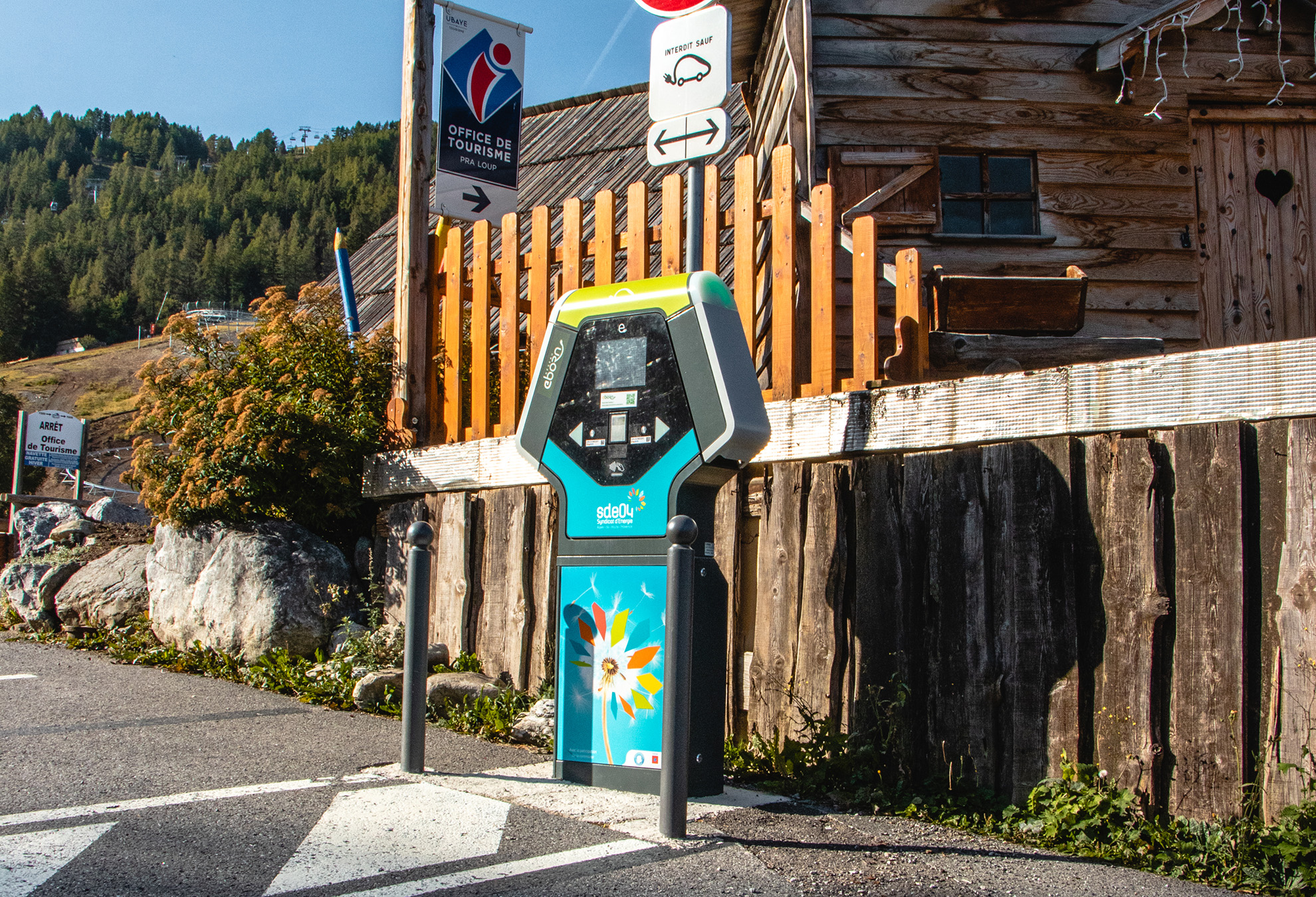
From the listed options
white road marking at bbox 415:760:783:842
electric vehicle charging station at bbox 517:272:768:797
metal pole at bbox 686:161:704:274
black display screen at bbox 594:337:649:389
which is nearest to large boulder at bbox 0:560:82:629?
white road marking at bbox 415:760:783:842

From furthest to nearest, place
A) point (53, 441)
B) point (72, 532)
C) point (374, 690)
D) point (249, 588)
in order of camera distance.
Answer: point (53, 441) < point (72, 532) < point (249, 588) < point (374, 690)

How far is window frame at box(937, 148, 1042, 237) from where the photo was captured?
7.73m

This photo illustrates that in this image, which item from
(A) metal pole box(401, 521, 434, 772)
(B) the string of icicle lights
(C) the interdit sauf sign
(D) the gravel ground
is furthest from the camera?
(C) the interdit sauf sign

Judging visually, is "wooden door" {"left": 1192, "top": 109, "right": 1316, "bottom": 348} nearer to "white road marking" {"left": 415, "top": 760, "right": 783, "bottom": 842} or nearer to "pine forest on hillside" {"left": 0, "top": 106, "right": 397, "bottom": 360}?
"white road marking" {"left": 415, "top": 760, "right": 783, "bottom": 842}

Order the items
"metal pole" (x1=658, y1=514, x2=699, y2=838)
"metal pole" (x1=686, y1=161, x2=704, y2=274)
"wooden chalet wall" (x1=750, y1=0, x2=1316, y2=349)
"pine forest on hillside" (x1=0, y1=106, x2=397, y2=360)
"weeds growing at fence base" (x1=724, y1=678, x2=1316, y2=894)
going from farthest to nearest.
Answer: "pine forest on hillside" (x1=0, y1=106, x2=397, y2=360) → "wooden chalet wall" (x1=750, y1=0, x2=1316, y2=349) → "metal pole" (x1=686, y1=161, x2=704, y2=274) → "metal pole" (x1=658, y1=514, x2=699, y2=838) → "weeds growing at fence base" (x1=724, y1=678, x2=1316, y2=894)

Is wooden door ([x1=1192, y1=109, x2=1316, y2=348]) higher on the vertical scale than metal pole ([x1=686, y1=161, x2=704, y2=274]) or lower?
higher

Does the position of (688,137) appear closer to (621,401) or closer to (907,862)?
(621,401)

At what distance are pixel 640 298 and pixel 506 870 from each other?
2048mm

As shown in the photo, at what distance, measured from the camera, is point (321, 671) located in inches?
222

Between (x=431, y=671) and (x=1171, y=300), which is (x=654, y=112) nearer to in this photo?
(x=431, y=671)

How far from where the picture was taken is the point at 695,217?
4148 millimetres

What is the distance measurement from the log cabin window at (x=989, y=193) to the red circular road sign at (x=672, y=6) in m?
4.13

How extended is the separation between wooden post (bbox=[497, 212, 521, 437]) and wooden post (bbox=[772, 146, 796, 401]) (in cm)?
169

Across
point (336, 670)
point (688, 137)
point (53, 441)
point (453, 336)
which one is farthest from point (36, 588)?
point (53, 441)
